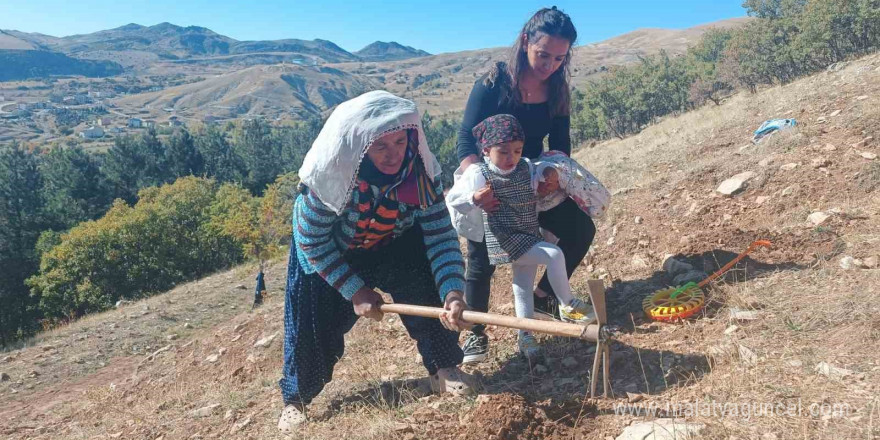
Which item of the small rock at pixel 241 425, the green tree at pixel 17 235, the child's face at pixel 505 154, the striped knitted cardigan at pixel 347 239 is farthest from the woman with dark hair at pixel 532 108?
the green tree at pixel 17 235

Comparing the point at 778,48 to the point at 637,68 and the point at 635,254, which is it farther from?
the point at 635,254

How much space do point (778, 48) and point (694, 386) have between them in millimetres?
38359

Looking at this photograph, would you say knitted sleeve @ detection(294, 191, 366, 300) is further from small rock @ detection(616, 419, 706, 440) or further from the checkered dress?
small rock @ detection(616, 419, 706, 440)

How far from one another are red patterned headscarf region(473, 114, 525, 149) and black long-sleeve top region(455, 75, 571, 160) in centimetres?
23

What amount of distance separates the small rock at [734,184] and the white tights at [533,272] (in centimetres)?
265

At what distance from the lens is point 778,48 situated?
32.8 m

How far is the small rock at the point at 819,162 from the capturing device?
14.6ft

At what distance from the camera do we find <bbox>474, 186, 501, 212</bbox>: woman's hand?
284 cm

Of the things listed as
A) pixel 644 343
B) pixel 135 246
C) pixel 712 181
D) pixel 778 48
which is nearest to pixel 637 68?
pixel 778 48

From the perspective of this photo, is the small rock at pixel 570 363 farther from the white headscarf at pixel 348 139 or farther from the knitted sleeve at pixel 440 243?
the white headscarf at pixel 348 139

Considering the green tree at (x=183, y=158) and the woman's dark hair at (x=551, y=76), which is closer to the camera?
the woman's dark hair at (x=551, y=76)

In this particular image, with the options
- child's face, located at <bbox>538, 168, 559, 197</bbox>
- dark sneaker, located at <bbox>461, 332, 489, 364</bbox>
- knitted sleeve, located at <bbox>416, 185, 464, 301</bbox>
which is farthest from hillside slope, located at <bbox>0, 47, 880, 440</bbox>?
child's face, located at <bbox>538, 168, 559, 197</bbox>

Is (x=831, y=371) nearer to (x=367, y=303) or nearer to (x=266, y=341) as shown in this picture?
(x=367, y=303)

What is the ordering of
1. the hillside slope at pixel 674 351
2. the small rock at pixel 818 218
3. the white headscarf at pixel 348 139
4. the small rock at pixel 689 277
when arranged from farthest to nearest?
the small rock at pixel 818 218
the small rock at pixel 689 277
the white headscarf at pixel 348 139
the hillside slope at pixel 674 351
